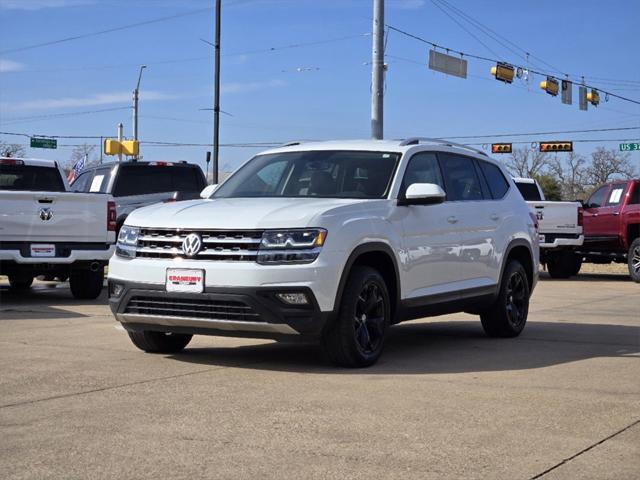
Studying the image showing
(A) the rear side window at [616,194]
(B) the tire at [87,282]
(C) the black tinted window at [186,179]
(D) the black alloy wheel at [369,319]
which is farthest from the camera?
(A) the rear side window at [616,194]

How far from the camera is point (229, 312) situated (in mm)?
7223

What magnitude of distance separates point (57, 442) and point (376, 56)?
65.7 feet

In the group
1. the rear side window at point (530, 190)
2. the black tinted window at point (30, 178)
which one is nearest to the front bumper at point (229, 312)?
the black tinted window at point (30, 178)

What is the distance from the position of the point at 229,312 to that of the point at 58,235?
672 centimetres

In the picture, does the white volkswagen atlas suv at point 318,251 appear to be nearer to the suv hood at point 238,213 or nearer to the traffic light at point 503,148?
the suv hood at point 238,213

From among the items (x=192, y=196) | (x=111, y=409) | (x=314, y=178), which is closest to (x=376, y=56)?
(x=192, y=196)

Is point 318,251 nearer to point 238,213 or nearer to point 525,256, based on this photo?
point 238,213

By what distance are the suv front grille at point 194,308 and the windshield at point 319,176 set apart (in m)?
1.44

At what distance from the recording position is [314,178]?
8.46m

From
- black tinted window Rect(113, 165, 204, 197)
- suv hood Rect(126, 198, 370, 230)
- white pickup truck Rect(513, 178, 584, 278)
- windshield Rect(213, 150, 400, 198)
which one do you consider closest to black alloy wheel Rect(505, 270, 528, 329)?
windshield Rect(213, 150, 400, 198)

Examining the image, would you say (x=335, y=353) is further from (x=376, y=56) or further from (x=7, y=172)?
(x=376, y=56)

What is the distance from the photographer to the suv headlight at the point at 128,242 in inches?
305

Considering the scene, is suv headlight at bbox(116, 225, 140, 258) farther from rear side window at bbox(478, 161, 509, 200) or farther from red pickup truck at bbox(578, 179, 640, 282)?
red pickup truck at bbox(578, 179, 640, 282)

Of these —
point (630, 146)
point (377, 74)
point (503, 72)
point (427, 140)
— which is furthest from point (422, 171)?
point (630, 146)
